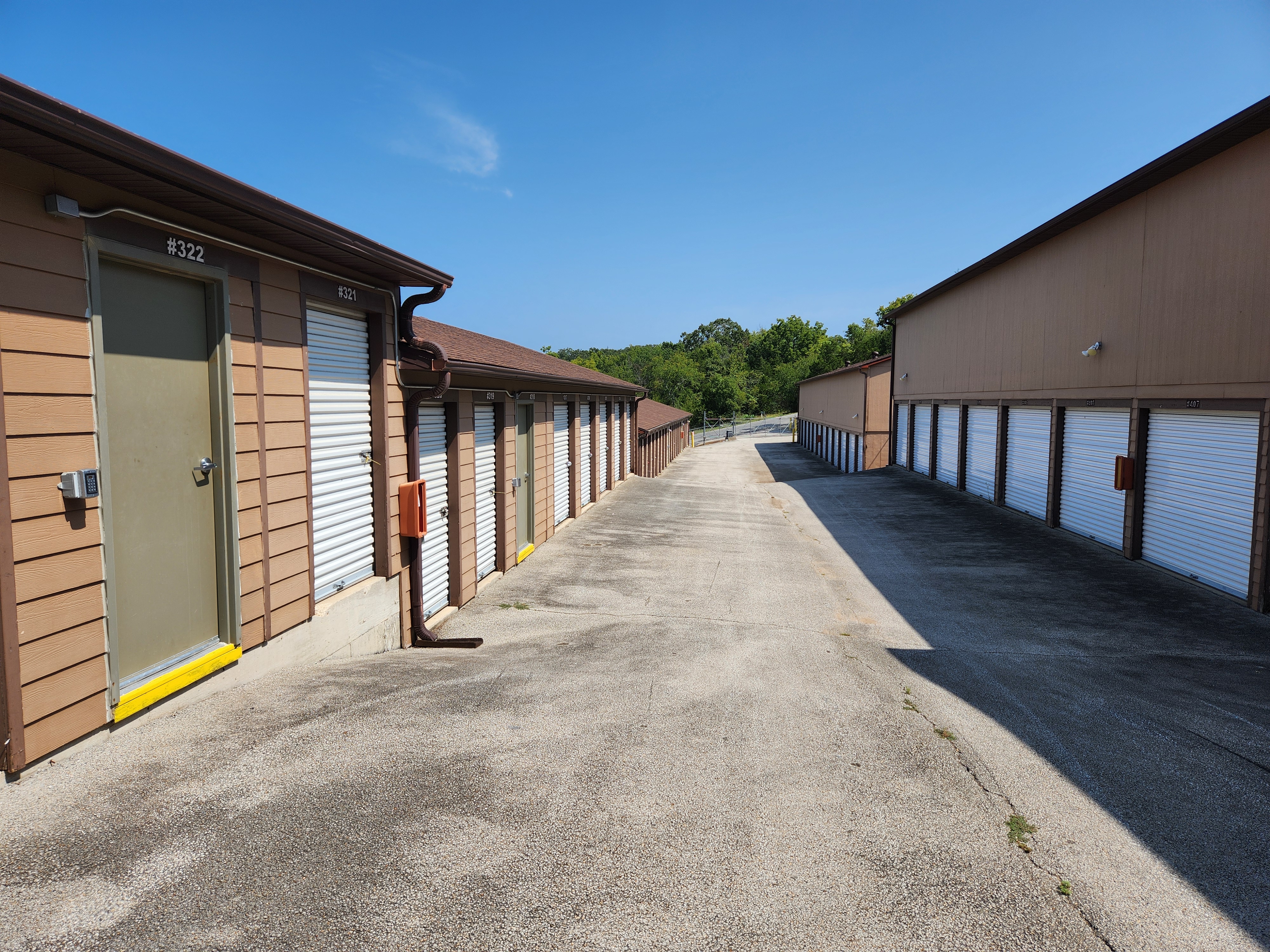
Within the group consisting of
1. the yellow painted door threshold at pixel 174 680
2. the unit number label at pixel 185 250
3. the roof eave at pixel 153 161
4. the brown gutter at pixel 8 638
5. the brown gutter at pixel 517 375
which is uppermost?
the roof eave at pixel 153 161

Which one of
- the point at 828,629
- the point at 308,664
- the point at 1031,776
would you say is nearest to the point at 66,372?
the point at 308,664

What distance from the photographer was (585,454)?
18703 millimetres

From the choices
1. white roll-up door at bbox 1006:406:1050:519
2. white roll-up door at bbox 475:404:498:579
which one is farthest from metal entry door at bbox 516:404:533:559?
white roll-up door at bbox 1006:406:1050:519

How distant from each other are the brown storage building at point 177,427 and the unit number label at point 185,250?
0.6 inches

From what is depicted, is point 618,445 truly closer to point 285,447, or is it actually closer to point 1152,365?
point 1152,365

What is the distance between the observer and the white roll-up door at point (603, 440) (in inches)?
800

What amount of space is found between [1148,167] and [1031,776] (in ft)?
38.7

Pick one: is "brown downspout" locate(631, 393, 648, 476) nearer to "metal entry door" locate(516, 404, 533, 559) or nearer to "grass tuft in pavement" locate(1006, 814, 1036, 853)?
"metal entry door" locate(516, 404, 533, 559)

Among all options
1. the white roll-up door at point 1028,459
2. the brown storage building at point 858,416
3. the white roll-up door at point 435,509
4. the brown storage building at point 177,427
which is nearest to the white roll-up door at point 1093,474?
the white roll-up door at point 1028,459

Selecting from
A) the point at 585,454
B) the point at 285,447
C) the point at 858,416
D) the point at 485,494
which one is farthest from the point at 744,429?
the point at 285,447

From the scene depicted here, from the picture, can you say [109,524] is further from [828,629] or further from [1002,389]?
[1002,389]

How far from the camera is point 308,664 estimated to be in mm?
5988

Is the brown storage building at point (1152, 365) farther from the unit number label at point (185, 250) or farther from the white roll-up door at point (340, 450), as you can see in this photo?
the unit number label at point (185, 250)

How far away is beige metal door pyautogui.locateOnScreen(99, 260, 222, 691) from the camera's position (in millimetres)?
4137
